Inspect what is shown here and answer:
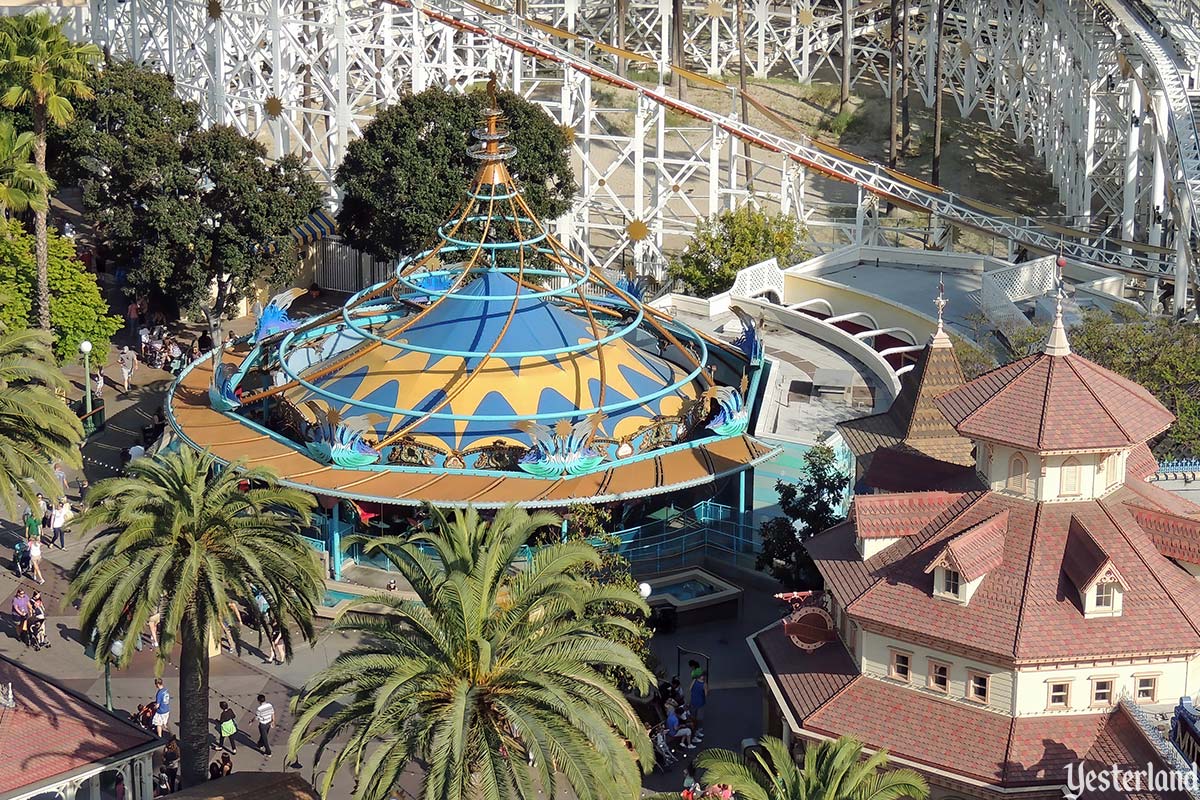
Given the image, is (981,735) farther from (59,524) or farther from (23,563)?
(59,524)

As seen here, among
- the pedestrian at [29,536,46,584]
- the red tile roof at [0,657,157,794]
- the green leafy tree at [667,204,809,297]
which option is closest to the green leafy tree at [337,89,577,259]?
the green leafy tree at [667,204,809,297]

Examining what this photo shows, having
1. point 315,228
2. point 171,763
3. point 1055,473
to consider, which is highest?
point 1055,473

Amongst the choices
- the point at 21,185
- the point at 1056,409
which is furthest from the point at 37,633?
the point at 1056,409

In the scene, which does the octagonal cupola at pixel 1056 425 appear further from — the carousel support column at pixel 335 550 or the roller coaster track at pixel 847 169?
the roller coaster track at pixel 847 169

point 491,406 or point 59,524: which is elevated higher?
point 491,406

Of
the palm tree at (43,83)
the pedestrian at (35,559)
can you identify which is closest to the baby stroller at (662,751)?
the pedestrian at (35,559)

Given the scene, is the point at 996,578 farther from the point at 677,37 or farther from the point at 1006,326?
the point at 677,37

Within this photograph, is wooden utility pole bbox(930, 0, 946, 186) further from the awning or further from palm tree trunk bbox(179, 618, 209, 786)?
palm tree trunk bbox(179, 618, 209, 786)
